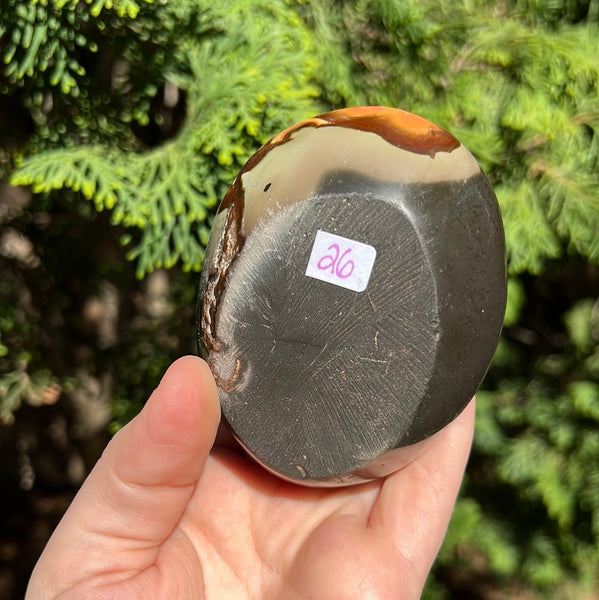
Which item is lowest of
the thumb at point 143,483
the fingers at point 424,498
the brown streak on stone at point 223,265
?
the fingers at point 424,498

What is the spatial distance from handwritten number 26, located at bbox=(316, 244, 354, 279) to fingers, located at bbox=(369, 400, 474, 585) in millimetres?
414

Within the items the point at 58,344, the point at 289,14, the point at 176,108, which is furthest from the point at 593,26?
the point at 58,344

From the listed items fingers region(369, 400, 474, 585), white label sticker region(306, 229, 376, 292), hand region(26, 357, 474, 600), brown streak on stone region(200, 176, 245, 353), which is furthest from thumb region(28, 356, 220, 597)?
fingers region(369, 400, 474, 585)

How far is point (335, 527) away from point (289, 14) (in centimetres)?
112

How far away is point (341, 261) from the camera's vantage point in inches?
48.2

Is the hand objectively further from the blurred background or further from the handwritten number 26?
the blurred background

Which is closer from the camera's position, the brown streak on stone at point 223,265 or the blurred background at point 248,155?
the brown streak on stone at point 223,265

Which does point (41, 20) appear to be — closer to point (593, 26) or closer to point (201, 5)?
point (201, 5)

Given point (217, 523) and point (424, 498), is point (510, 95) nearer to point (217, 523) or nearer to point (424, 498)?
point (424, 498)

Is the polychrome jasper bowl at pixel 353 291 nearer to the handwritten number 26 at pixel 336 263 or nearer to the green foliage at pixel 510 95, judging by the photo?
the handwritten number 26 at pixel 336 263

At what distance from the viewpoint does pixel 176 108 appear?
6.71 ft

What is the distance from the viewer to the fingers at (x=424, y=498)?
1402 millimetres

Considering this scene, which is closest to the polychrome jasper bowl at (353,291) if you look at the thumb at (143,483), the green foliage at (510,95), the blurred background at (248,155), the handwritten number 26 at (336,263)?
the handwritten number 26 at (336,263)

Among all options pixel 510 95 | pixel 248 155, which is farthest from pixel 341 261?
pixel 510 95
